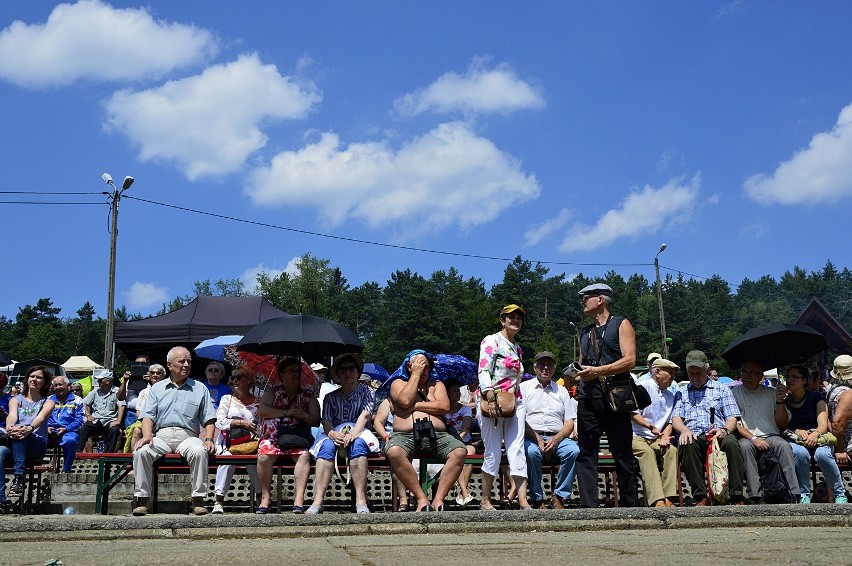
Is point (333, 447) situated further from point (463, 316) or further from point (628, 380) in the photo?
point (463, 316)

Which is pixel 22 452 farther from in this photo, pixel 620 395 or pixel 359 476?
pixel 620 395

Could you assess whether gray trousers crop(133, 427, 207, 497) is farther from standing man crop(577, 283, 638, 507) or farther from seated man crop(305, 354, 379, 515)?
standing man crop(577, 283, 638, 507)

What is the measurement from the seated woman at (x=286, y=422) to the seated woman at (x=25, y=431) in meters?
2.68

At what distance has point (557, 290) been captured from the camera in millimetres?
118250

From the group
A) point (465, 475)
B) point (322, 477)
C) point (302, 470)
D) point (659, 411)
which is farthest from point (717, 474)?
point (302, 470)

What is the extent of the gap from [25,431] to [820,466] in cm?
780

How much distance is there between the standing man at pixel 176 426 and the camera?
7.95 metres

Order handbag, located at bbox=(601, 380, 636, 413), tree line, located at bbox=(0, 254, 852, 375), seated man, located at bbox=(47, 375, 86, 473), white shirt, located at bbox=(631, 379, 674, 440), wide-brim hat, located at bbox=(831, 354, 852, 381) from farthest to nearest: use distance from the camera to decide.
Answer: tree line, located at bbox=(0, 254, 852, 375), seated man, located at bbox=(47, 375, 86, 473), wide-brim hat, located at bbox=(831, 354, 852, 381), white shirt, located at bbox=(631, 379, 674, 440), handbag, located at bbox=(601, 380, 636, 413)

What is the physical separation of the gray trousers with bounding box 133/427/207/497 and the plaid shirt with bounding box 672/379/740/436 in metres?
4.55

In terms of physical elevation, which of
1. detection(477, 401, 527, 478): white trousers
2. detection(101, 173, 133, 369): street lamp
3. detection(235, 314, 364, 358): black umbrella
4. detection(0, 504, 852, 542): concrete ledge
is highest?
Answer: detection(101, 173, 133, 369): street lamp

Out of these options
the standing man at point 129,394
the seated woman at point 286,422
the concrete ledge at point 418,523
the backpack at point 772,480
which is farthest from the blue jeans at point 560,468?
the standing man at point 129,394

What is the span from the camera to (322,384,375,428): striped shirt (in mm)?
8180

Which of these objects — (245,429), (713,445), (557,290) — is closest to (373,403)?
(245,429)

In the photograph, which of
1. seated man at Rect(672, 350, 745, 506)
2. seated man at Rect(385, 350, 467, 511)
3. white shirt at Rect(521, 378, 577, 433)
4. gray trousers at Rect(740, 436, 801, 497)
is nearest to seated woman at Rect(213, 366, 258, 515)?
seated man at Rect(385, 350, 467, 511)
